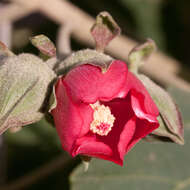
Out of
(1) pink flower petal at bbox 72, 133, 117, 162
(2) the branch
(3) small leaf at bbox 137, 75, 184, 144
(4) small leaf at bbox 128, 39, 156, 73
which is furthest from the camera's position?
(2) the branch

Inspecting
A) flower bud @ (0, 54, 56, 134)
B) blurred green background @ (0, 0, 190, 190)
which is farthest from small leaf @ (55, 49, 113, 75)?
blurred green background @ (0, 0, 190, 190)

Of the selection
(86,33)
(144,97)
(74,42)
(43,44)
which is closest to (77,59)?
(43,44)

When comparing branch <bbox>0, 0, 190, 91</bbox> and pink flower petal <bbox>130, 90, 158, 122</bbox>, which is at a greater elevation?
pink flower petal <bbox>130, 90, 158, 122</bbox>

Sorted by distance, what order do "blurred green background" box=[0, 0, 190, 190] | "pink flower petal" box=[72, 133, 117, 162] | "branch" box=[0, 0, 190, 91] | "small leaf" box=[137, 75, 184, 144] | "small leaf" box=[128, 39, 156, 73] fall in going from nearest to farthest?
1. "pink flower petal" box=[72, 133, 117, 162]
2. "small leaf" box=[137, 75, 184, 144]
3. "small leaf" box=[128, 39, 156, 73]
4. "branch" box=[0, 0, 190, 91]
5. "blurred green background" box=[0, 0, 190, 190]

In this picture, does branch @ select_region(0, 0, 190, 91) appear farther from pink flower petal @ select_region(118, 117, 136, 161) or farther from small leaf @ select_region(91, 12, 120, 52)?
pink flower petal @ select_region(118, 117, 136, 161)

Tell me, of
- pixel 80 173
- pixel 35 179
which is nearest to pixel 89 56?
pixel 80 173

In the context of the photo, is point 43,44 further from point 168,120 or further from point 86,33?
point 86,33

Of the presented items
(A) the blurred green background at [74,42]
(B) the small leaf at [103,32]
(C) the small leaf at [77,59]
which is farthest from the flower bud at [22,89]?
(A) the blurred green background at [74,42]
